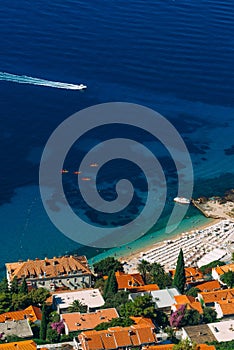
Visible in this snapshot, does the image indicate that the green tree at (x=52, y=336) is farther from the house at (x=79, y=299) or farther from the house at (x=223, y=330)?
the house at (x=223, y=330)

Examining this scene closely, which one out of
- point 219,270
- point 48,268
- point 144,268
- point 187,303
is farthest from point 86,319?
point 219,270

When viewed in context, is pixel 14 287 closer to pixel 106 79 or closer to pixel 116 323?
pixel 116 323

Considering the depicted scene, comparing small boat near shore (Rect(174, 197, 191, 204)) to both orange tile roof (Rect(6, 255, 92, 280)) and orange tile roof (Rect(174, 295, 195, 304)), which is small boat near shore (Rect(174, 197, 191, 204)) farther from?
orange tile roof (Rect(174, 295, 195, 304))

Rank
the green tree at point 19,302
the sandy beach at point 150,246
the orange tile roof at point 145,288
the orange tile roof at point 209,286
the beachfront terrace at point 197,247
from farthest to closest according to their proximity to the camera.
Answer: the sandy beach at point 150,246
the beachfront terrace at point 197,247
the orange tile roof at point 209,286
the orange tile roof at point 145,288
the green tree at point 19,302

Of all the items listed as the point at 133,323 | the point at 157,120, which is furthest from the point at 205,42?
the point at 133,323

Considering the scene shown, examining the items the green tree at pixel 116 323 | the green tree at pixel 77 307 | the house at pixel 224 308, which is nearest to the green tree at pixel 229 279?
the house at pixel 224 308

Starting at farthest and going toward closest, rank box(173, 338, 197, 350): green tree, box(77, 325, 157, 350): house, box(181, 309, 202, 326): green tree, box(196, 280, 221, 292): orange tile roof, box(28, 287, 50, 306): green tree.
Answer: box(196, 280, 221, 292): orange tile roof, box(28, 287, 50, 306): green tree, box(181, 309, 202, 326): green tree, box(77, 325, 157, 350): house, box(173, 338, 197, 350): green tree

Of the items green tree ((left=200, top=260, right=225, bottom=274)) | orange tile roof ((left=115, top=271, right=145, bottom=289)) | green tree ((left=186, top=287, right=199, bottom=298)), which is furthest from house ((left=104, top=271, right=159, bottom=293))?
green tree ((left=200, top=260, right=225, bottom=274))
